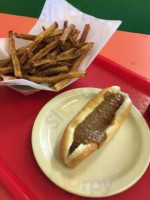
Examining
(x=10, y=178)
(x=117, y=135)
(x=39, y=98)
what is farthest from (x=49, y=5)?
(x=10, y=178)

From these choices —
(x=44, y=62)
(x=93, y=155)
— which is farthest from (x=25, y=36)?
(x=93, y=155)

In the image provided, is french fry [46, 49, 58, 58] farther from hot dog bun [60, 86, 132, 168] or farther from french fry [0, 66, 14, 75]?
hot dog bun [60, 86, 132, 168]

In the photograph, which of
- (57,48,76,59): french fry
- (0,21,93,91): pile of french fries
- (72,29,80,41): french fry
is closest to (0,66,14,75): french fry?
(0,21,93,91): pile of french fries

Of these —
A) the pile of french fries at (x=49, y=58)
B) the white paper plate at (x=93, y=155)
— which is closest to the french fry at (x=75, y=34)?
the pile of french fries at (x=49, y=58)

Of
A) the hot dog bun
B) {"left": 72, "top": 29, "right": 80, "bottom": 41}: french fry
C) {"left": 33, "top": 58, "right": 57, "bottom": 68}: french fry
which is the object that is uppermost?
{"left": 72, "top": 29, "right": 80, "bottom": 41}: french fry

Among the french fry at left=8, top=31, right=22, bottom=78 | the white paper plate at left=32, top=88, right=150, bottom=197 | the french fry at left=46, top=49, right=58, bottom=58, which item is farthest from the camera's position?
the french fry at left=46, top=49, right=58, bottom=58

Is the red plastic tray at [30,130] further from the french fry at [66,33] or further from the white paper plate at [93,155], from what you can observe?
the french fry at [66,33]
